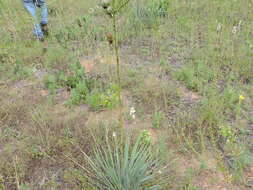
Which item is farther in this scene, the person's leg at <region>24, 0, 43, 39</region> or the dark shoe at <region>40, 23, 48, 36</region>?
the dark shoe at <region>40, 23, 48, 36</region>

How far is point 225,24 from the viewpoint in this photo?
4.79 metres

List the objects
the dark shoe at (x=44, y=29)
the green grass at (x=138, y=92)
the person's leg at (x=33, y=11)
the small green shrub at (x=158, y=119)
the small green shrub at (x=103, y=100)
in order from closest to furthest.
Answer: the green grass at (x=138, y=92)
the small green shrub at (x=158, y=119)
the small green shrub at (x=103, y=100)
the person's leg at (x=33, y=11)
the dark shoe at (x=44, y=29)

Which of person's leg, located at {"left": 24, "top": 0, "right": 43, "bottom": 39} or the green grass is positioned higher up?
person's leg, located at {"left": 24, "top": 0, "right": 43, "bottom": 39}

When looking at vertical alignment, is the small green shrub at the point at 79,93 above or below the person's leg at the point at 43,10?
below

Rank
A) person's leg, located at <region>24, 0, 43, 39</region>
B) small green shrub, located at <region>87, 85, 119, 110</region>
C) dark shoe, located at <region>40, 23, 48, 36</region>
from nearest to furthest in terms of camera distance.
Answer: small green shrub, located at <region>87, 85, 119, 110</region>
person's leg, located at <region>24, 0, 43, 39</region>
dark shoe, located at <region>40, 23, 48, 36</region>

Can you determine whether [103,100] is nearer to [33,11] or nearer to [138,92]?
[138,92]

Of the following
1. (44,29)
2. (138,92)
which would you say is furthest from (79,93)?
(44,29)

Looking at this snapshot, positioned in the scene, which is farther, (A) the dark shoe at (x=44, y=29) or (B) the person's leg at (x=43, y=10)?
(A) the dark shoe at (x=44, y=29)

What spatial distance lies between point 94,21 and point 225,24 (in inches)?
96.8

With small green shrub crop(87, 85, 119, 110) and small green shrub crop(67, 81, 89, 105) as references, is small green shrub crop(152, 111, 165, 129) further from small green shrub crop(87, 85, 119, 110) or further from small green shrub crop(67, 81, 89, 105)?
small green shrub crop(67, 81, 89, 105)

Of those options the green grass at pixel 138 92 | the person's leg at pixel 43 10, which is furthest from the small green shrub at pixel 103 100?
the person's leg at pixel 43 10

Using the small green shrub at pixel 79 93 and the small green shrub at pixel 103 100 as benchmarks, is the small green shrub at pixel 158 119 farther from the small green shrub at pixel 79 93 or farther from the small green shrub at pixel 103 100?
the small green shrub at pixel 79 93

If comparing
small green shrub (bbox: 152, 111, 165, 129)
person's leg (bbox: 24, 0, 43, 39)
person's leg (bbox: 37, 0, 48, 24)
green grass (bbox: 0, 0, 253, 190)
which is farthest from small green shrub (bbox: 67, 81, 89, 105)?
person's leg (bbox: 37, 0, 48, 24)

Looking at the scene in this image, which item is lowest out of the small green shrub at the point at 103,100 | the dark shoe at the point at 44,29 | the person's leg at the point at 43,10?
the small green shrub at the point at 103,100
